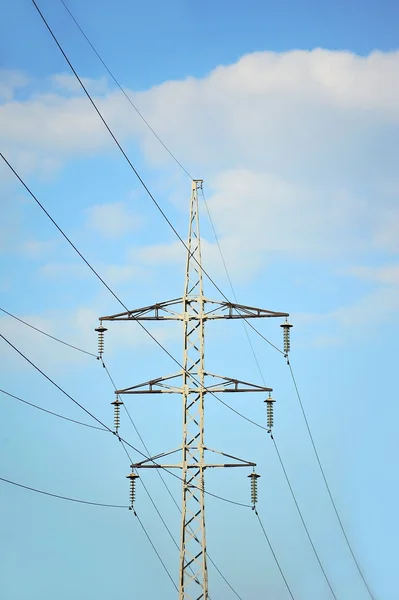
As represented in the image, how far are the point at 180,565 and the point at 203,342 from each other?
7.58m

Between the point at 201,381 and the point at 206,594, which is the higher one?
the point at 201,381

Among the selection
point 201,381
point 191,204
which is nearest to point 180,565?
point 201,381

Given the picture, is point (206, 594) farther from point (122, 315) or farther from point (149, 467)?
point (122, 315)

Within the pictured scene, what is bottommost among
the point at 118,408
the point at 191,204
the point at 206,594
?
the point at 206,594

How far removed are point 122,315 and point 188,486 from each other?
6.22m

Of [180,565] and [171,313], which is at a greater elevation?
[171,313]

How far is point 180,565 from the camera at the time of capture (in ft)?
248

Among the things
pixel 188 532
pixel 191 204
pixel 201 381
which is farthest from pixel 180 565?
pixel 191 204

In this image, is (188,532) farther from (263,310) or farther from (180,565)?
(263,310)

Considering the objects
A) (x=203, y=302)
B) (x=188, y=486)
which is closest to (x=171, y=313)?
(x=203, y=302)

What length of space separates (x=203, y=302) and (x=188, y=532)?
785cm

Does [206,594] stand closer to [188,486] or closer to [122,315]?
[188,486]

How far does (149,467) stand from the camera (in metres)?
76.6

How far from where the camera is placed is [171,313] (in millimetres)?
76438
